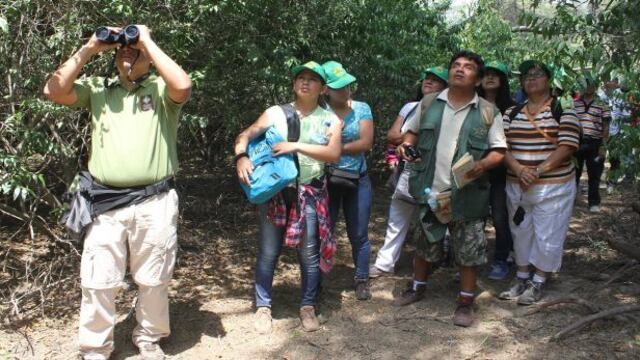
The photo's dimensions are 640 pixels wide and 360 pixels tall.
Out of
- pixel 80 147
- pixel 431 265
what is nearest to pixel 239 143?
pixel 80 147

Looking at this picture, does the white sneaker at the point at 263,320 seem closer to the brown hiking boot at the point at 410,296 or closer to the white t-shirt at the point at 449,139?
the brown hiking boot at the point at 410,296

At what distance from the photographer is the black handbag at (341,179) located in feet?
14.5

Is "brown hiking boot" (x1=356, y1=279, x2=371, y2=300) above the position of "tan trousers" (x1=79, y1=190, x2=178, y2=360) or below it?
below

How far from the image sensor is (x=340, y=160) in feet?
14.6

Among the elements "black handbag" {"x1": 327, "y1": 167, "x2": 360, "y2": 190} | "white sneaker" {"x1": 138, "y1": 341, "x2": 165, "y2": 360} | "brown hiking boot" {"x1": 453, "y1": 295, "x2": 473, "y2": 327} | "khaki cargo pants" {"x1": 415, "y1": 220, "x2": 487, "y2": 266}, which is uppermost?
"black handbag" {"x1": 327, "y1": 167, "x2": 360, "y2": 190}

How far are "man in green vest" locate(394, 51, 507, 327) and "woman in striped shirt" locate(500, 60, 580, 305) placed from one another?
46 centimetres

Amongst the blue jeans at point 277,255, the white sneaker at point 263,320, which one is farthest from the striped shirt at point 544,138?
the white sneaker at point 263,320

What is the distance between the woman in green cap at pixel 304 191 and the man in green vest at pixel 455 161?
0.65m

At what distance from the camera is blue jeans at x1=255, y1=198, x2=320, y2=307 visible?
4051 millimetres

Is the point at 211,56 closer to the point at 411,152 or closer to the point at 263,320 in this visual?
the point at 411,152

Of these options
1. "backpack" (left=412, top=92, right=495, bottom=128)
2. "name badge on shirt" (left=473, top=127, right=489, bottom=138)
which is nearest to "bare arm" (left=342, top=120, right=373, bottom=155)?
"backpack" (left=412, top=92, right=495, bottom=128)

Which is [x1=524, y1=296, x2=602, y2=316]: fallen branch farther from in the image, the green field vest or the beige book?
the beige book

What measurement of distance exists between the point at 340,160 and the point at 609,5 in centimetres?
198

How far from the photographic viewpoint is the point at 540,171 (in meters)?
4.38
